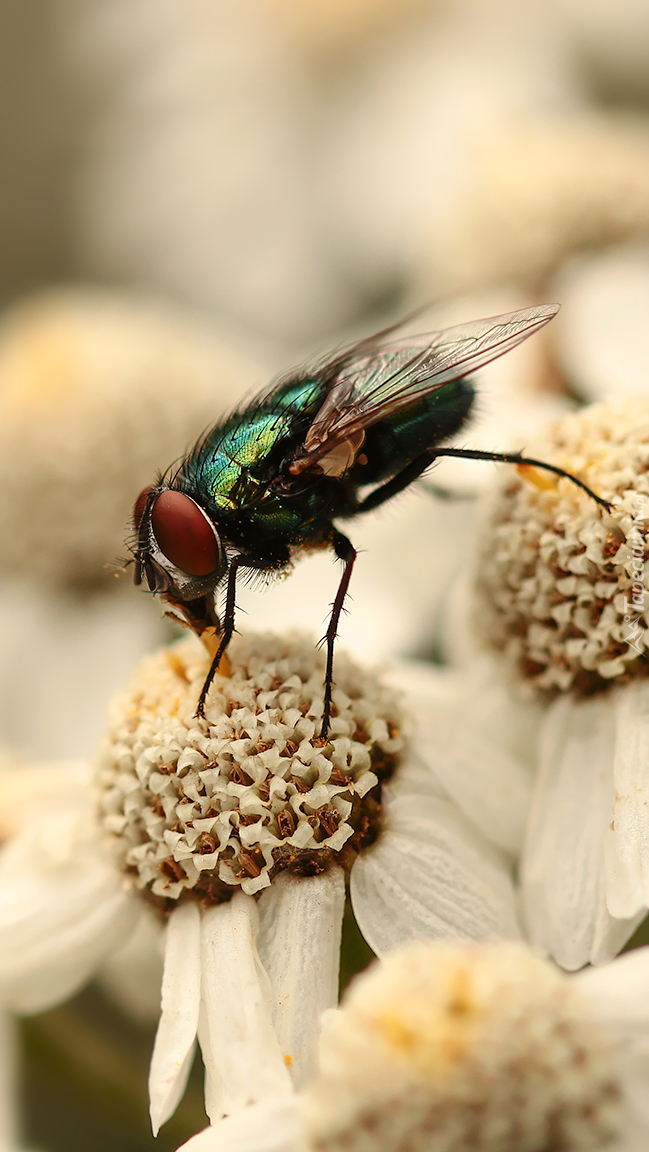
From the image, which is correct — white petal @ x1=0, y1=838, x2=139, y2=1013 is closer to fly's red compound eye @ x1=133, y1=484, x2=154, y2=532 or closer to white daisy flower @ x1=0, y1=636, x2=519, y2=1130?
white daisy flower @ x1=0, y1=636, x2=519, y2=1130

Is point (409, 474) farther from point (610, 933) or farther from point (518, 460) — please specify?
point (610, 933)

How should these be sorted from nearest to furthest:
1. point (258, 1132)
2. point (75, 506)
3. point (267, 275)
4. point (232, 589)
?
point (258, 1132), point (232, 589), point (75, 506), point (267, 275)

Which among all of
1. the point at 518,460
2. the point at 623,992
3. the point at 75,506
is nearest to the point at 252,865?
the point at 623,992

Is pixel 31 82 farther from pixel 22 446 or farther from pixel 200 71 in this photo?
pixel 22 446

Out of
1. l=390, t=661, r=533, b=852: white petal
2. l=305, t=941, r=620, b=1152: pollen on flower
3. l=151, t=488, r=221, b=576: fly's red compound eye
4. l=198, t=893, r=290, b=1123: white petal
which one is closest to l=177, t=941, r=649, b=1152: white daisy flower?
l=305, t=941, r=620, b=1152: pollen on flower

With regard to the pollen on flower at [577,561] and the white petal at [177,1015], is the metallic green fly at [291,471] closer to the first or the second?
the pollen on flower at [577,561]

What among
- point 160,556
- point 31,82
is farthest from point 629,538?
point 31,82

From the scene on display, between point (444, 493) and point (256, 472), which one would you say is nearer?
point (256, 472)
